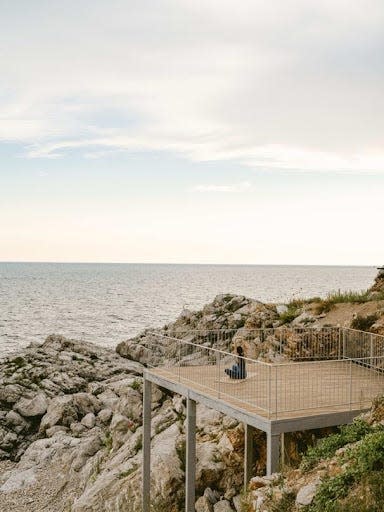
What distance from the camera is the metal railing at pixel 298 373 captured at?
607 inches

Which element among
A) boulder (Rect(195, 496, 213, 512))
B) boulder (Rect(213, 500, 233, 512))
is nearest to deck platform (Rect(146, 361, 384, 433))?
boulder (Rect(195, 496, 213, 512))

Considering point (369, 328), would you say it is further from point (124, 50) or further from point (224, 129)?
point (224, 129)

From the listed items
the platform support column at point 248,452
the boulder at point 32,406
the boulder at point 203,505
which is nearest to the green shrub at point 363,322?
the platform support column at point 248,452

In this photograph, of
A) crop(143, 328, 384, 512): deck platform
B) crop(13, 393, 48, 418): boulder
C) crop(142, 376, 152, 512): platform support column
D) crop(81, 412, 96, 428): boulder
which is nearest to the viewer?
crop(143, 328, 384, 512): deck platform

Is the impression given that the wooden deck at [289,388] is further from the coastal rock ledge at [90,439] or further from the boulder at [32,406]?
the boulder at [32,406]

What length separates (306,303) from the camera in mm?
30125

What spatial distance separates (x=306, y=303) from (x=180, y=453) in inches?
494

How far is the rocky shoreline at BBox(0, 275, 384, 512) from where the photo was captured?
18984mm

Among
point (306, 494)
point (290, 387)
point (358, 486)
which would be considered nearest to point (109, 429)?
point (290, 387)

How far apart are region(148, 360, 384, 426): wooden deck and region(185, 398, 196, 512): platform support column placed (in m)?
0.76

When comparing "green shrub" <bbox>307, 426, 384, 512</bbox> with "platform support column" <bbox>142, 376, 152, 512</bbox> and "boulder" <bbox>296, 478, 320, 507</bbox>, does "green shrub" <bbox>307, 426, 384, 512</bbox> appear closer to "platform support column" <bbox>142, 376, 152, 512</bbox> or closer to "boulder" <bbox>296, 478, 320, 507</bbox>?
"boulder" <bbox>296, 478, 320, 507</bbox>

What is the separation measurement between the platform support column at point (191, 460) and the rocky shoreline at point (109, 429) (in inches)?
36.2

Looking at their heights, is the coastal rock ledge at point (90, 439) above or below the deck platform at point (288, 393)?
below

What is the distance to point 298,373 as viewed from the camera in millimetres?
19188
